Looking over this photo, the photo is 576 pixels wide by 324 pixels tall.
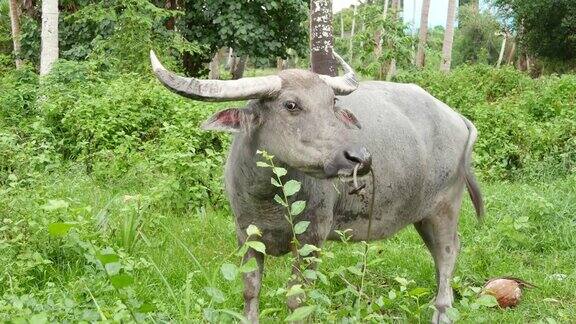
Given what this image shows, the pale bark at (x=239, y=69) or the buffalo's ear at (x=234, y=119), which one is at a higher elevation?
the buffalo's ear at (x=234, y=119)

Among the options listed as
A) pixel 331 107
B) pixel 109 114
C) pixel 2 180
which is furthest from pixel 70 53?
pixel 331 107

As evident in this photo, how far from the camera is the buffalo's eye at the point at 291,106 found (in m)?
3.19

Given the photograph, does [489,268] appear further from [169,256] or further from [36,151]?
[36,151]

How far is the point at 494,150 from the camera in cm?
912

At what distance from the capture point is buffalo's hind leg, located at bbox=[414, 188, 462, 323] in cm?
443

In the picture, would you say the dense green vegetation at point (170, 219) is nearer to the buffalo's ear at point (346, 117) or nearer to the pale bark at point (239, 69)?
the buffalo's ear at point (346, 117)

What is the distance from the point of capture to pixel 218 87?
318cm

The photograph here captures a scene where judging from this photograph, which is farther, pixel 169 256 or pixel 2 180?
pixel 2 180

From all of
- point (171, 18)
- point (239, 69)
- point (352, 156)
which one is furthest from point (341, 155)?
point (239, 69)

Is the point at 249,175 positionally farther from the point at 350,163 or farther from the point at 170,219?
the point at 170,219

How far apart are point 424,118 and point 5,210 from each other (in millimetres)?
2844

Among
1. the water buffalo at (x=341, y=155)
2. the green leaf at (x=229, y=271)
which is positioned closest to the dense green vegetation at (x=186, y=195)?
the green leaf at (x=229, y=271)

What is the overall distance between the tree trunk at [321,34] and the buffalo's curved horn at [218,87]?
189 inches

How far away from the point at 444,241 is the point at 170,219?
233 centimetres
